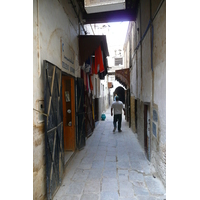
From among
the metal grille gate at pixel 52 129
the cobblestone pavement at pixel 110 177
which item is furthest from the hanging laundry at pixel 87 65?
the metal grille gate at pixel 52 129

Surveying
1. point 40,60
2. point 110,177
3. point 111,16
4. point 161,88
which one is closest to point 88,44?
point 111,16

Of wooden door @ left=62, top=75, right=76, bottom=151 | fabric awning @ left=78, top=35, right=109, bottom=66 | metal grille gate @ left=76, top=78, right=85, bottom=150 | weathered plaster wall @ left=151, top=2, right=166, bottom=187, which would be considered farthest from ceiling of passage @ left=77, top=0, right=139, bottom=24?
weathered plaster wall @ left=151, top=2, right=166, bottom=187

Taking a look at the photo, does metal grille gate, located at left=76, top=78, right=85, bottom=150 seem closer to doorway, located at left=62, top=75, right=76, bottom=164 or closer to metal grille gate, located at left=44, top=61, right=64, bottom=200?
doorway, located at left=62, top=75, right=76, bottom=164

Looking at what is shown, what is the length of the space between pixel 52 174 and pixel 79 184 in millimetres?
798

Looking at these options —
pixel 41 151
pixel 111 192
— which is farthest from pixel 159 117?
pixel 41 151

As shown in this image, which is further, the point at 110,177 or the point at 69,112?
the point at 69,112

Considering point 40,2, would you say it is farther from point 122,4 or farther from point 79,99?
point 79,99

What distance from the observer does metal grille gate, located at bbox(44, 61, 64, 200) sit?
265cm

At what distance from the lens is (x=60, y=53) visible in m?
3.80

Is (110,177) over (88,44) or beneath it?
beneath

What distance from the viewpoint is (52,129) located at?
9.48ft

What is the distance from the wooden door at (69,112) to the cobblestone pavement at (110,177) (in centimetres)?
49

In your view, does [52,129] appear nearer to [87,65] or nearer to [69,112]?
[69,112]

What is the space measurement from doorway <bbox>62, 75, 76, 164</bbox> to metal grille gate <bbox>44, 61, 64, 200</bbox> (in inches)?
71.5
